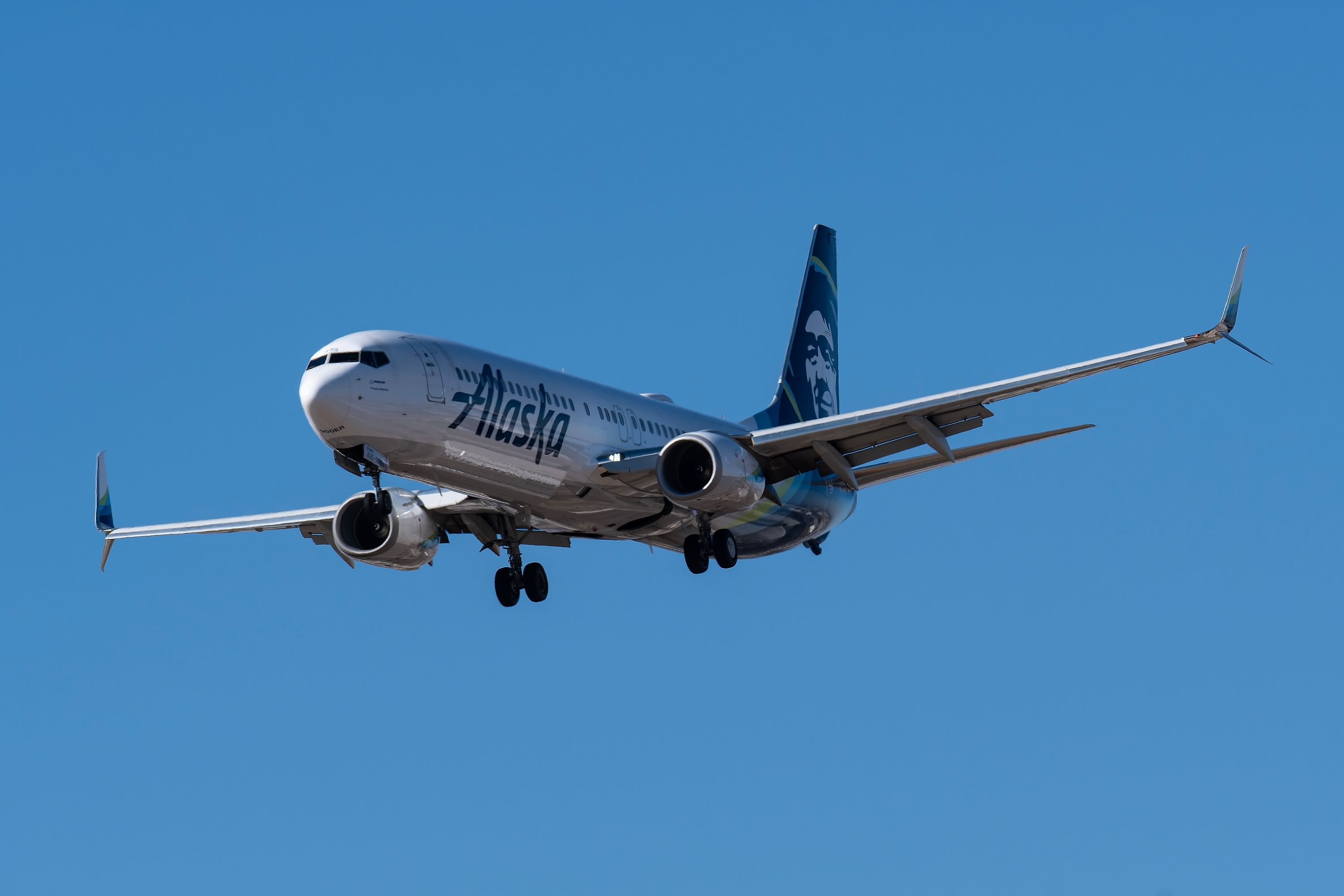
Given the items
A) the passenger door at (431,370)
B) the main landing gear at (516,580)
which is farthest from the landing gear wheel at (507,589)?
the passenger door at (431,370)

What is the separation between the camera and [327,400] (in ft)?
105

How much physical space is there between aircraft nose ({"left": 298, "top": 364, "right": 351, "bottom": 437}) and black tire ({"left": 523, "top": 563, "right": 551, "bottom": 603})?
9.49 m

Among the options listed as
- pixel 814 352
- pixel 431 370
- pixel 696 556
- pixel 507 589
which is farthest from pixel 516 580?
pixel 814 352

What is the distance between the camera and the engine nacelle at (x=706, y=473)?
120 feet

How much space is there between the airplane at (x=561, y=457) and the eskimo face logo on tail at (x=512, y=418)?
0.12ft

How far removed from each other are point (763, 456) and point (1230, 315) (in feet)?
36.5

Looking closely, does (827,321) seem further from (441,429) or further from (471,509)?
(441,429)

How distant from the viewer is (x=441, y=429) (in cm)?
3328

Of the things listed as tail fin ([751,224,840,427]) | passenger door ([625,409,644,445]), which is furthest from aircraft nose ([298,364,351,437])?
tail fin ([751,224,840,427])

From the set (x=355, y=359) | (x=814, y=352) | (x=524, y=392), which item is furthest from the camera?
(x=814, y=352)

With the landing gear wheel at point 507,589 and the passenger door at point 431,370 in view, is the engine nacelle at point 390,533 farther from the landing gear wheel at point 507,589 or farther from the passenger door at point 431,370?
the passenger door at point 431,370

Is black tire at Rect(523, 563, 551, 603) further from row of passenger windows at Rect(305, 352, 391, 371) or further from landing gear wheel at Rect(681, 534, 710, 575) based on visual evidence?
row of passenger windows at Rect(305, 352, 391, 371)

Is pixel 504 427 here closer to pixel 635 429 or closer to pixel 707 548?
pixel 635 429

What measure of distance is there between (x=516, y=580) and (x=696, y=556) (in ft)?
15.0
